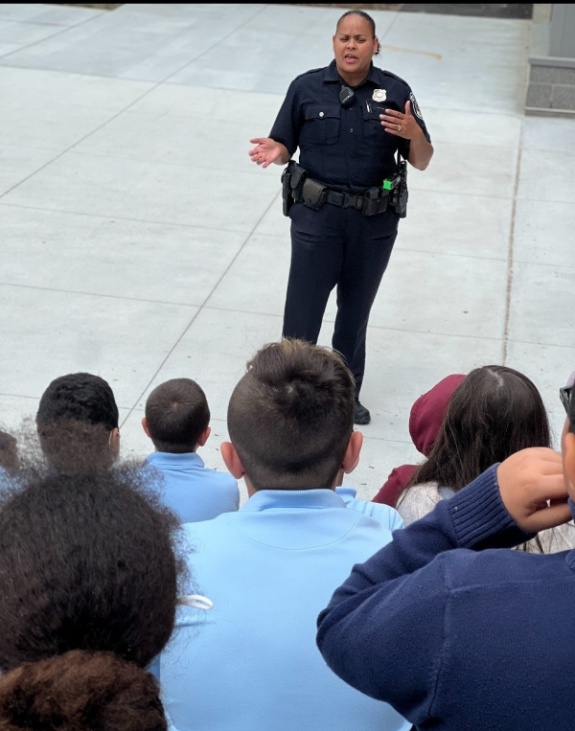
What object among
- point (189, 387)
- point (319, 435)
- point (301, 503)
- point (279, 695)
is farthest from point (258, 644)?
point (189, 387)

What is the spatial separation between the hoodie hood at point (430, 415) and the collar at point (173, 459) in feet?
2.27

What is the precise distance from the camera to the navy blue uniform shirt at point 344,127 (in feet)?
14.9

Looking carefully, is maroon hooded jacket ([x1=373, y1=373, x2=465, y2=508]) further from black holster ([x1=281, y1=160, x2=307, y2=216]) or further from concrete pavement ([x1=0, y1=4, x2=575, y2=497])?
black holster ([x1=281, y1=160, x2=307, y2=216])

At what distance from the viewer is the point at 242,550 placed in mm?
1840

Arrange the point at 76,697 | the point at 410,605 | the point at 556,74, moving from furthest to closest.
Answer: the point at 556,74 → the point at 410,605 → the point at 76,697

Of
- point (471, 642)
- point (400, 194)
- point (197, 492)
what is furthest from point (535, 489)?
point (400, 194)

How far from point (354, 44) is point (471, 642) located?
358cm

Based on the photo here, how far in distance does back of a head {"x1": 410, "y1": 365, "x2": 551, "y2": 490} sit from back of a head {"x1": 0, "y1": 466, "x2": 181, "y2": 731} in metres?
1.41

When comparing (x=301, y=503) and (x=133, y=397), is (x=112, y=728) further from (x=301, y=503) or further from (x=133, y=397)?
(x=133, y=397)

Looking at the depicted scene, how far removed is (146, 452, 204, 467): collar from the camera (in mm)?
3172

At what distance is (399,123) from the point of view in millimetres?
4441

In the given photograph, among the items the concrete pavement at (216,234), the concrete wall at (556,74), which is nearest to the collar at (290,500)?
the concrete pavement at (216,234)

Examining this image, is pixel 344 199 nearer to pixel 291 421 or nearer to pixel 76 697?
pixel 291 421

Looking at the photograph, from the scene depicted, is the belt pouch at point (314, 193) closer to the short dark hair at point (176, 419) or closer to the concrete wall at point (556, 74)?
the short dark hair at point (176, 419)
